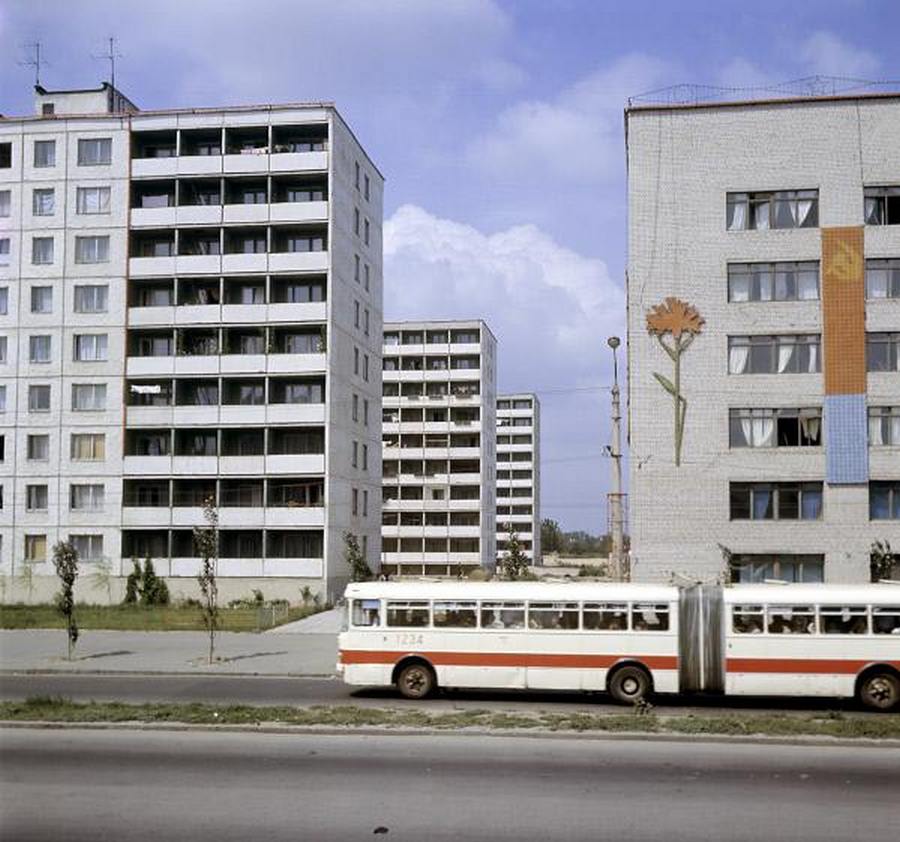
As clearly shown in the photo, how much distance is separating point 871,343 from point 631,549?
11920 mm

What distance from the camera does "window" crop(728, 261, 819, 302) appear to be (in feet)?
133

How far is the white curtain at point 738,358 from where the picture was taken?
40.5 m

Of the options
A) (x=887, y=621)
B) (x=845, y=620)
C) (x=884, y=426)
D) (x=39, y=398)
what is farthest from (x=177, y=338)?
(x=887, y=621)

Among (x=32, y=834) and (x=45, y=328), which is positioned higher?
(x=45, y=328)

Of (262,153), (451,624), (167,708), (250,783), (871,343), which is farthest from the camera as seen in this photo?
(262,153)

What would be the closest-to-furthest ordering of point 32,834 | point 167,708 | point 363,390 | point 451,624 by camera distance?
point 32,834 → point 167,708 → point 451,624 → point 363,390

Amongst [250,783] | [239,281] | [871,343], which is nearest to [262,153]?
[239,281]

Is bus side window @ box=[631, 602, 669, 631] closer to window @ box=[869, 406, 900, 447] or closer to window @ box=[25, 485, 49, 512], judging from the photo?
window @ box=[869, 406, 900, 447]

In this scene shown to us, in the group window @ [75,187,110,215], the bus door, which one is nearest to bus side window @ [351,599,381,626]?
the bus door

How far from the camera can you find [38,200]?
59.3 meters

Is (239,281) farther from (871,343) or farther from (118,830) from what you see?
(118,830)

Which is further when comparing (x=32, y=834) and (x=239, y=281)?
(x=239, y=281)

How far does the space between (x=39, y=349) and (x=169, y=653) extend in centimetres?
3206

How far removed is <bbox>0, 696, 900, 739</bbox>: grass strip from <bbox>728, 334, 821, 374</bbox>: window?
22860 millimetres
